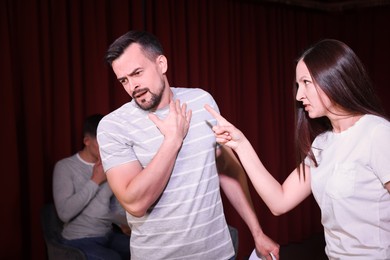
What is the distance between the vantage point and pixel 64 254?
2.59 m

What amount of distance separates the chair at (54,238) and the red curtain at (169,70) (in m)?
0.23

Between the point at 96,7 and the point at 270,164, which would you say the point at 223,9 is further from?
the point at 270,164

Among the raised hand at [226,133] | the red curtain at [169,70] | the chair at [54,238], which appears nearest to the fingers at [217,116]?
the raised hand at [226,133]

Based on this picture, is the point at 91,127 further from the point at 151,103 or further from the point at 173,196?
the point at 173,196

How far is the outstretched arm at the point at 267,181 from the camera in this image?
5.47 ft

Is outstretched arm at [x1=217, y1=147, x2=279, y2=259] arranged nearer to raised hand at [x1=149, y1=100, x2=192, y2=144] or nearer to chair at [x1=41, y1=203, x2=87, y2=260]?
raised hand at [x1=149, y1=100, x2=192, y2=144]

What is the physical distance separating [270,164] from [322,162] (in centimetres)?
329

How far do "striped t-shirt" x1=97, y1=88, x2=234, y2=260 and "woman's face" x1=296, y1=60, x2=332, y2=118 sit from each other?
1.46ft

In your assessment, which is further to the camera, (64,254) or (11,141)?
(11,141)

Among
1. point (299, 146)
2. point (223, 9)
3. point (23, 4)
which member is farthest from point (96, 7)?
point (299, 146)

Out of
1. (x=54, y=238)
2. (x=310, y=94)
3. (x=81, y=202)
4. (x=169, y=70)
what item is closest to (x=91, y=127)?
(x=81, y=202)

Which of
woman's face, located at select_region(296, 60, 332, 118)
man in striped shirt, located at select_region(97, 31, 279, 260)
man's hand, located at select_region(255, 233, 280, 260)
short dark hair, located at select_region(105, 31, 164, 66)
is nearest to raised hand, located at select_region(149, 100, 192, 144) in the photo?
man in striped shirt, located at select_region(97, 31, 279, 260)

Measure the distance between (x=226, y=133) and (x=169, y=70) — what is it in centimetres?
228

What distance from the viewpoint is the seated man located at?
277cm
